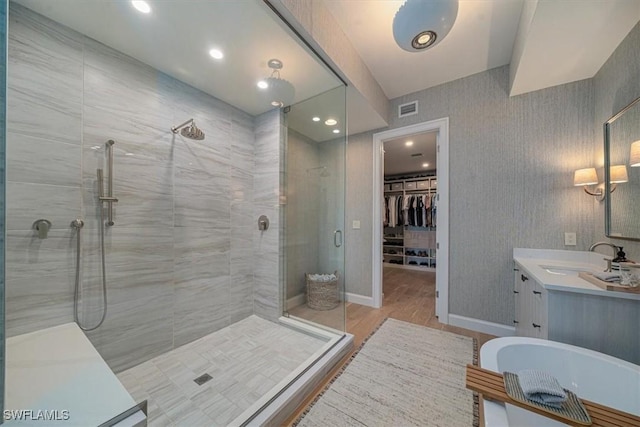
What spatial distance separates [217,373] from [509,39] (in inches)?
144

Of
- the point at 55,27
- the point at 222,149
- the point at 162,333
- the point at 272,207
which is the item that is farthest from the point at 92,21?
the point at 162,333

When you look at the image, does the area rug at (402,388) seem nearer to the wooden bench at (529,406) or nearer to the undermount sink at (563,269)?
the wooden bench at (529,406)

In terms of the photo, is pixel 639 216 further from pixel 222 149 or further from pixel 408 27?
pixel 222 149

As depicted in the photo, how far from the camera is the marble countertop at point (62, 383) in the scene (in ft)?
2.70

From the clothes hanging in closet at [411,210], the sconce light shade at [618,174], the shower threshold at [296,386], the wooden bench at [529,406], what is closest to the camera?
the wooden bench at [529,406]

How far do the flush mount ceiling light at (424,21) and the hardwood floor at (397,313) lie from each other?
232 cm

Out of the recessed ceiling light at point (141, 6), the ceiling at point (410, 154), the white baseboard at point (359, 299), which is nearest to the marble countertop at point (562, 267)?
the white baseboard at point (359, 299)

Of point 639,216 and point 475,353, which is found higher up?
point 639,216

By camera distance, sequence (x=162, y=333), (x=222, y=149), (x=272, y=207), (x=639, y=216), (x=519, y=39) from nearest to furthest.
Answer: (x=639, y=216), (x=519, y=39), (x=162, y=333), (x=222, y=149), (x=272, y=207)

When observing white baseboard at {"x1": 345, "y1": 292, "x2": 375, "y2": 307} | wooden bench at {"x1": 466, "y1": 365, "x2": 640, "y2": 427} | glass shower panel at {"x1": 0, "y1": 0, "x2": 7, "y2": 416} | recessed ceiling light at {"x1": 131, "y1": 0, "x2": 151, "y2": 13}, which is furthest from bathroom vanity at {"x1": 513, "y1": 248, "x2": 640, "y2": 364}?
A: recessed ceiling light at {"x1": 131, "y1": 0, "x2": 151, "y2": 13}

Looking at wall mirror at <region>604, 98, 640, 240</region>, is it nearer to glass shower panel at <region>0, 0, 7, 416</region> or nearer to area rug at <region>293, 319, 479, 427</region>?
area rug at <region>293, 319, 479, 427</region>

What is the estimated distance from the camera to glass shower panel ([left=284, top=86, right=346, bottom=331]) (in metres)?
2.54

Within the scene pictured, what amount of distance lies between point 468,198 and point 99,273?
3.35 meters

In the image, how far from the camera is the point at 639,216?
1.38 metres
